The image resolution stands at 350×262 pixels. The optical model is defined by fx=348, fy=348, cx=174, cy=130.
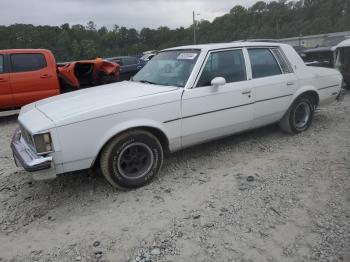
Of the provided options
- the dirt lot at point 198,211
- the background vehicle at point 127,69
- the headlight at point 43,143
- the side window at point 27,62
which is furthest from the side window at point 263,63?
the background vehicle at point 127,69

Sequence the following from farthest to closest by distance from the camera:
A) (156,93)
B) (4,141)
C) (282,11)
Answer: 1. (282,11)
2. (4,141)
3. (156,93)

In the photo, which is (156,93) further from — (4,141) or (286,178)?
(4,141)

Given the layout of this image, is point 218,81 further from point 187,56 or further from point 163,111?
point 163,111

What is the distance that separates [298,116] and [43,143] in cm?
423

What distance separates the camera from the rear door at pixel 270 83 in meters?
5.12

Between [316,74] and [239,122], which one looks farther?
[316,74]

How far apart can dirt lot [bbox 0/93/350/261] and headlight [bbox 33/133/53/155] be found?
706mm

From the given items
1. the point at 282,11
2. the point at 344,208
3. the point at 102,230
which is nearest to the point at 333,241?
the point at 344,208

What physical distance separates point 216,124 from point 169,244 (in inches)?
79.9

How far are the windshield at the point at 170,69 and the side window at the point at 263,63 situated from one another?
0.95 meters

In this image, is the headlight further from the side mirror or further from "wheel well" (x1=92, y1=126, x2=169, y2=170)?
the side mirror

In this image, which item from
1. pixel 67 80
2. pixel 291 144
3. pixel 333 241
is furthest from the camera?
pixel 67 80

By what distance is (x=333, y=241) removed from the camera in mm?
3029

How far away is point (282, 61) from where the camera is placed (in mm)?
5551
